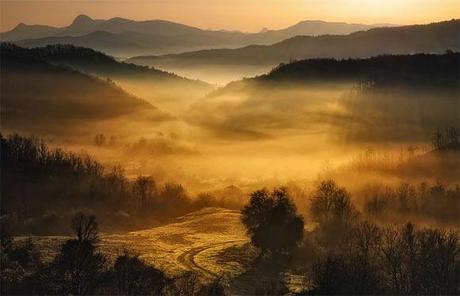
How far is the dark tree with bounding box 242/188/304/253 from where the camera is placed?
5017 inches

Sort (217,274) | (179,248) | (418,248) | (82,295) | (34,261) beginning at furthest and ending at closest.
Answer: (179,248) → (418,248) → (217,274) → (34,261) → (82,295)

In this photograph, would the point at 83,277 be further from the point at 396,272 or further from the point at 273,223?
the point at 273,223

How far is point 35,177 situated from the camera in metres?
198

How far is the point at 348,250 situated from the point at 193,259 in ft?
100

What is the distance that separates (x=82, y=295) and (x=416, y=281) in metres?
49.6

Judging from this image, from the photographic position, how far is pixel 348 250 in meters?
128

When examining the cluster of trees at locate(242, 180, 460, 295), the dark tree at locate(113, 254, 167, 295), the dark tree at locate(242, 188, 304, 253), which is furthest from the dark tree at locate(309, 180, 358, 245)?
the dark tree at locate(113, 254, 167, 295)

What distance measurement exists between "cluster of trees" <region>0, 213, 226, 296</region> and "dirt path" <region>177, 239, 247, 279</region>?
7601 mm

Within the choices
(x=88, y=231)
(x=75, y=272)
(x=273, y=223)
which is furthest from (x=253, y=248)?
(x=75, y=272)

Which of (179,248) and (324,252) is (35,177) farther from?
(324,252)

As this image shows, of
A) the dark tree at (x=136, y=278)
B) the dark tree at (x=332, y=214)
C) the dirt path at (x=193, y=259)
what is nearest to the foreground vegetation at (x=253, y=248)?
the dark tree at (x=136, y=278)

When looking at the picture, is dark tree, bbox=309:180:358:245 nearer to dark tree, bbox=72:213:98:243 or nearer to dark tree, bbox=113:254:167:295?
Result: dark tree, bbox=72:213:98:243

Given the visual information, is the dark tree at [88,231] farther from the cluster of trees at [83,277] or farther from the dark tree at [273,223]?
the dark tree at [273,223]

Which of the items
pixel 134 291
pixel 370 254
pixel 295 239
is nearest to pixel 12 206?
pixel 295 239
